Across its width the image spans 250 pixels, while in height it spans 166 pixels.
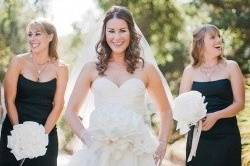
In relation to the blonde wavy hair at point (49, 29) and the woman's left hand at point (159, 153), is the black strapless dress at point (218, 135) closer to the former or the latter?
the woman's left hand at point (159, 153)

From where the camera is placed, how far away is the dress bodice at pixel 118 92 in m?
4.73

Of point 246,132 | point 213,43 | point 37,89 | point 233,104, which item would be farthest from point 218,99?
point 246,132

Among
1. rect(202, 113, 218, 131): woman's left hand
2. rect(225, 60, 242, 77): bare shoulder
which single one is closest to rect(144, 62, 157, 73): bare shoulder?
rect(202, 113, 218, 131): woman's left hand

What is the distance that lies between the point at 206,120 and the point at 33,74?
1753 millimetres

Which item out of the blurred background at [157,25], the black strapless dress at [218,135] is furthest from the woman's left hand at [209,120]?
the blurred background at [157,25]

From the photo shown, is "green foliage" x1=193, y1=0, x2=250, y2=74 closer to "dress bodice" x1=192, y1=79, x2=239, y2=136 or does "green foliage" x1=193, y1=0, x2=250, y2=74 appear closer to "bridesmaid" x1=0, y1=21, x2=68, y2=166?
"dress bodice" x1=192, y1=79, x2=239, y2=136

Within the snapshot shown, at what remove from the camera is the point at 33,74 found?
18.5 ft

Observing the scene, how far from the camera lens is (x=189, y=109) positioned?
17.5 feet

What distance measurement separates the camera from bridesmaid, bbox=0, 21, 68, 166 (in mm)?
5535

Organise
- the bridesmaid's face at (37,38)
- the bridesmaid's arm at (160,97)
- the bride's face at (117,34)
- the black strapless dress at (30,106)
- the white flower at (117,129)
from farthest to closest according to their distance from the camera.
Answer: the black strapless dress at (30,106)
the bridesmaid's face at (37,38)
the bridesmaid's arm at (160,97)
the bride's face at (117,34)
the white flower at (117,129)

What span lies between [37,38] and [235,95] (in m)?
2.00

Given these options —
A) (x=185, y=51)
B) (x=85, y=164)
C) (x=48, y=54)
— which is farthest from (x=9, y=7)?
(x=85, y=164)

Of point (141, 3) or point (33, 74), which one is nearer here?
point (33, 74)

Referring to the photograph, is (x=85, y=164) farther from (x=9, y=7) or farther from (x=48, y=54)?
(x=9, y=7)
